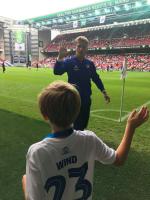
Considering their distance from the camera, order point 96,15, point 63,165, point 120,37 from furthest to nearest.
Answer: point 96,15, point 120,37, point 63,165

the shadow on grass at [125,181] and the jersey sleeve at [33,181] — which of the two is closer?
the jersey sleeve at [33,181]

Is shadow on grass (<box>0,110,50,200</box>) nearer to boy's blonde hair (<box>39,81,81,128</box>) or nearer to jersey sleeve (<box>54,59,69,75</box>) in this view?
jersey sleeve (<box>54,59,69,75</box>)

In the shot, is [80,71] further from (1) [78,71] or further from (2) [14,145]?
(2) [14,145]

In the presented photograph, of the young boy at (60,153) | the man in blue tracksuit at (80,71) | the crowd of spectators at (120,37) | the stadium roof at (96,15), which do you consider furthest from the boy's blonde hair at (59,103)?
the stadium roof at (96,15)

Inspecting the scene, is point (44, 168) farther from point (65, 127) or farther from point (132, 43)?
point (132, 43)

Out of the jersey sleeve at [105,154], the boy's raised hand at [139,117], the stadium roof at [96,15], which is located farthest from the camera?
the stadium roof at [96,15]

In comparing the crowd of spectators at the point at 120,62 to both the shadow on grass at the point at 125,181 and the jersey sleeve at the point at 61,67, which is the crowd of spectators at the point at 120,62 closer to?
the jersey sleeve at the point at 61,67

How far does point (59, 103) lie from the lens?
186cm

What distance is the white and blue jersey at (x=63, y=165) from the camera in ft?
6.23

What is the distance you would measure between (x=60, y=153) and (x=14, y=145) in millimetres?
5085

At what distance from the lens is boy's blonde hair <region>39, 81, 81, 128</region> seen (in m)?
1.86

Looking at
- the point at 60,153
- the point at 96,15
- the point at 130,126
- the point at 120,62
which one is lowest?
the point at 120,62

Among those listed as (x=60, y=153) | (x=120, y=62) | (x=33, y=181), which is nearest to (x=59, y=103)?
(x=60, y=153)

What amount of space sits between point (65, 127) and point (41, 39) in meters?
110
